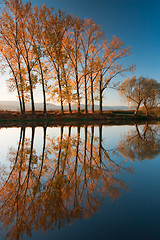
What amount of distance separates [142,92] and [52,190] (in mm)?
31151

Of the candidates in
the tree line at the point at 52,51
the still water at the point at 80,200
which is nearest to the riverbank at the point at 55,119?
the tree line at the point at 52,51

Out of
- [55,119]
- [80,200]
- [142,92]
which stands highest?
[142,92]

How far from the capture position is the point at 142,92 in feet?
102

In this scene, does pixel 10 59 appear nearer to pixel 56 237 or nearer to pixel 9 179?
pixel 9 179

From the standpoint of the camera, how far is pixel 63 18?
2266 cm

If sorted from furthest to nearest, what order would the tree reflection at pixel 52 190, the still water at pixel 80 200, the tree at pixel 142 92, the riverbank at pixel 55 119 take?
the tree at pixel 142 92 < the riverbank at pixel 55 119 < the tree reflection at pixel 52 190 < the still water at pixel 80 200

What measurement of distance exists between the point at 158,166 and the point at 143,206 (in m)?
2.26

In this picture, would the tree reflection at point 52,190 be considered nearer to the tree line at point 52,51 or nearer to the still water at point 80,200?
the still water at point 80,200

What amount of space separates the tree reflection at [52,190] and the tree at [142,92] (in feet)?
92.9

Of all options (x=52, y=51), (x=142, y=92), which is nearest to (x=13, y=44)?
(x=52, y=51)

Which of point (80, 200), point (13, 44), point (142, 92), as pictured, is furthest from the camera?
point (142, 92)

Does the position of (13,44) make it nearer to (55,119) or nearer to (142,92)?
(55,119)

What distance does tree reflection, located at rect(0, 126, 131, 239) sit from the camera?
2.27 meters

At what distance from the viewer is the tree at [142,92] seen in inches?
1216
